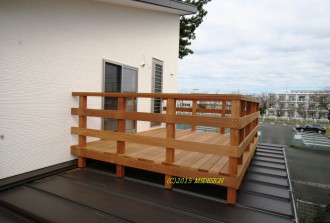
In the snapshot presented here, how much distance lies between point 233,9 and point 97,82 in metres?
13.2

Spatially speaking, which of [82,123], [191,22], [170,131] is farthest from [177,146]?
[191,22]

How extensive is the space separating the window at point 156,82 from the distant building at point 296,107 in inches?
1681

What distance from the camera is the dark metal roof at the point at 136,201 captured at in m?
1.94

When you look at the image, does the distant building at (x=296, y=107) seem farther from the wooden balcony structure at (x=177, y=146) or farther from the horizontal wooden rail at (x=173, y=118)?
the horizontal wooden rail at (x=173, y=118)

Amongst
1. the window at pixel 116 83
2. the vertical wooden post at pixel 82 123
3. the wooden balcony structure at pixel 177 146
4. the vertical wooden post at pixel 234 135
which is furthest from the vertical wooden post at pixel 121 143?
the vertical wooden post at pixel 234 135

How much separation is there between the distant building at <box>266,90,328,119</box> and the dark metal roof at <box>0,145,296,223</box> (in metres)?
45.0

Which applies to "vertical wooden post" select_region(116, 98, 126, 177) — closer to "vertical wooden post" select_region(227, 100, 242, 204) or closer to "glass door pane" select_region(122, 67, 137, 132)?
"vertical wooden post" select_region(227, 100, 242, 204)

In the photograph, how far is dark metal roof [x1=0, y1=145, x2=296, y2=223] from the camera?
1.94m

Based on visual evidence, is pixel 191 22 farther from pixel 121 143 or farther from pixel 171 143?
Result: pixel 171 143

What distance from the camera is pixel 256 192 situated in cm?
247

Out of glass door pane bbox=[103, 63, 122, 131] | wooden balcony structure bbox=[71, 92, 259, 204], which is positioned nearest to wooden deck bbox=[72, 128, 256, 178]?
wooden balcony structure bbox=[71, 92, 259, 204]

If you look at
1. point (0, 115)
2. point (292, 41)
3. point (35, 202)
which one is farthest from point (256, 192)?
point (292, 41)

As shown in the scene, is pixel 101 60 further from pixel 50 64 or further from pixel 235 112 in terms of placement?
pixel 235 112

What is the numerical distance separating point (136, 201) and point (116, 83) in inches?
113
